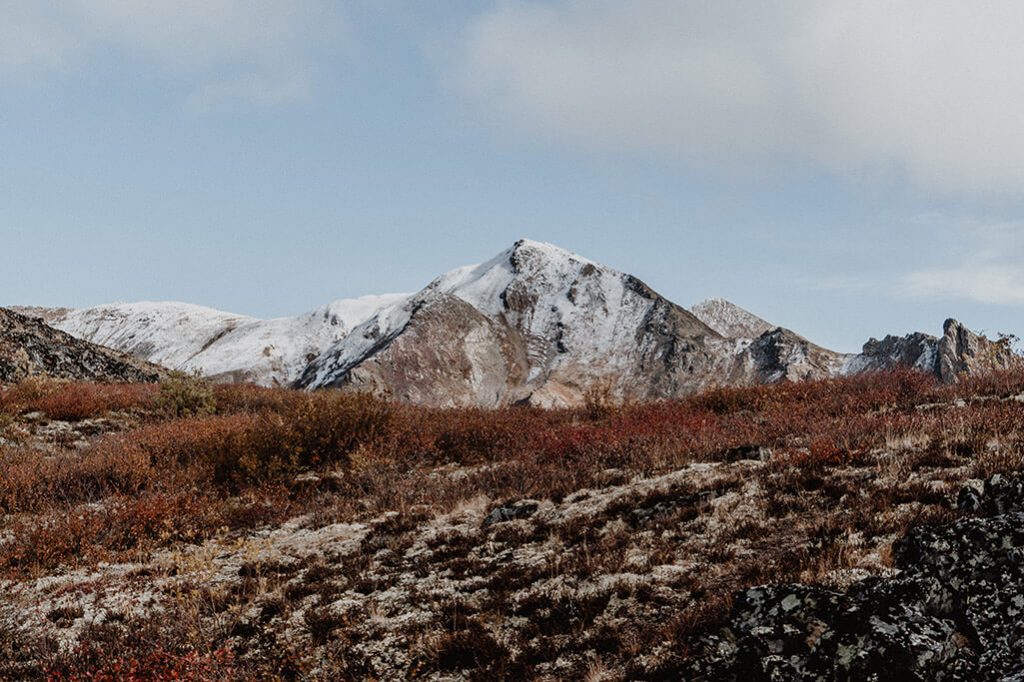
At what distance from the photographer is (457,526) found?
35.3ft

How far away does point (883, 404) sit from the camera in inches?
591

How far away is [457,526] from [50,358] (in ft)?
88.7

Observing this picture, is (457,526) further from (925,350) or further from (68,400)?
(925,350)

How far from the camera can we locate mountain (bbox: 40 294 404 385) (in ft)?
466

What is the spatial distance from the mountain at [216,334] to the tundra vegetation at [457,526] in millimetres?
125670

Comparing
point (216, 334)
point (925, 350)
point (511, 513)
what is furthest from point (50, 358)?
point (216, 334)

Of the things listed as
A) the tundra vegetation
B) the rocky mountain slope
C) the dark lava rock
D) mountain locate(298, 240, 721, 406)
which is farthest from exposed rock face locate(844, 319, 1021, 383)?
the dark lava rock

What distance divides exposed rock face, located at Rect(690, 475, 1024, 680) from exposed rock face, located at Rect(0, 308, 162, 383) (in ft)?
92.4

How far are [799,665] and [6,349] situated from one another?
31829 mm

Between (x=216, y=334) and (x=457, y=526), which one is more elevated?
(x=216, y=334)

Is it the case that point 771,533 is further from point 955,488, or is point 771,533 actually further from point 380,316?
point 380,316

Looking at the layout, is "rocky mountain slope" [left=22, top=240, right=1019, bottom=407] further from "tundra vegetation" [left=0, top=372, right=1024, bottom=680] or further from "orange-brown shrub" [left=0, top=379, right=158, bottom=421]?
"tundra vegetation" [left=0, top=372, right=1024, bottom=680]

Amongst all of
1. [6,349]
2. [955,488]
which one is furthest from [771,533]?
[6,349]

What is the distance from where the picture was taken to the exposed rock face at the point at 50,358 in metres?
26.2
